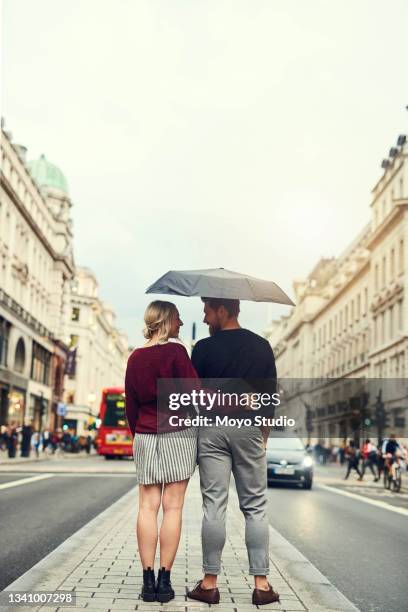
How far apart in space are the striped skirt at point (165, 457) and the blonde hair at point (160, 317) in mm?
641

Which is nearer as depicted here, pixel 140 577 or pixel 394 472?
pixel 140 577

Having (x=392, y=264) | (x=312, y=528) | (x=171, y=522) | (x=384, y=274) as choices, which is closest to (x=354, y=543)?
(x=312, y=528)

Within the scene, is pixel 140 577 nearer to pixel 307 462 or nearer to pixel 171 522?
pixel 171 522

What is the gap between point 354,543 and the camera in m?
9.75

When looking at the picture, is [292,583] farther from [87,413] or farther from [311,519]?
[87,413]

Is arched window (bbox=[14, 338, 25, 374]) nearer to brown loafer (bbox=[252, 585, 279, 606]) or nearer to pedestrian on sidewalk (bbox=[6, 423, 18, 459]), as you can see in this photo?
pedestrian on sidewalk (bbox=[6, 423, 18, 459])

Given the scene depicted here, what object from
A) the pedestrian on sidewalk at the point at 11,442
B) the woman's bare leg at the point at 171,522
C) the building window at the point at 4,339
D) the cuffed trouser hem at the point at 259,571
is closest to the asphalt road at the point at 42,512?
the woman's bare leg at the point at 171,522

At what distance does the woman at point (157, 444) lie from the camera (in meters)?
5.20

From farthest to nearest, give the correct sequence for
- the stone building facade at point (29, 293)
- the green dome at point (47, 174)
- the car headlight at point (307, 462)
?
the green dome at point (47, 174), the stone building facade at point (29, 293), the car headlight at point (307, 462)

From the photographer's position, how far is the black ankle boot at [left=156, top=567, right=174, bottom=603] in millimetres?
5031

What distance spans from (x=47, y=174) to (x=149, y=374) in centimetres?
8269

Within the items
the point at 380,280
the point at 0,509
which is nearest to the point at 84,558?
the point at 0,509

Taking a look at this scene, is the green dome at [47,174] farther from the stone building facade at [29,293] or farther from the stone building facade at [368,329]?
the stone building facade at [368,329]

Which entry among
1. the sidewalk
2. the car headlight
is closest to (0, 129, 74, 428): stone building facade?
the car headlight
